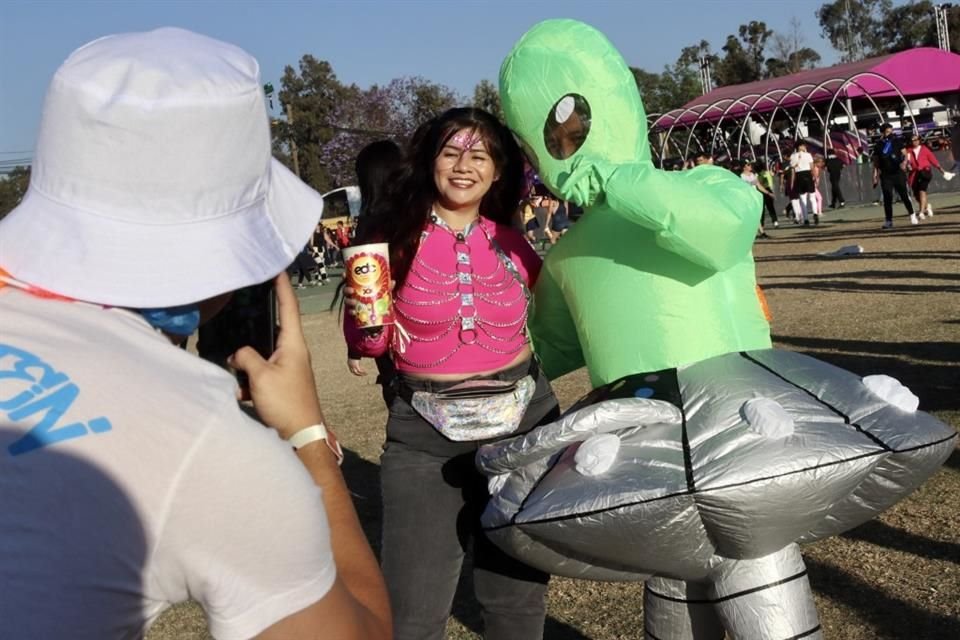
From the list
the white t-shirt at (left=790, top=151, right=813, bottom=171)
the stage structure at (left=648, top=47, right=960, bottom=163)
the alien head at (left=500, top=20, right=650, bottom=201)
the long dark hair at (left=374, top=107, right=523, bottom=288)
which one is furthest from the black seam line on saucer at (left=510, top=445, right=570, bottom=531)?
the stage structure at (left=648, top=47, right=960, bottom=163)

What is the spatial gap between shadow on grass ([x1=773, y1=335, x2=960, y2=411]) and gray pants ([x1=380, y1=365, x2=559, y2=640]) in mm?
3794

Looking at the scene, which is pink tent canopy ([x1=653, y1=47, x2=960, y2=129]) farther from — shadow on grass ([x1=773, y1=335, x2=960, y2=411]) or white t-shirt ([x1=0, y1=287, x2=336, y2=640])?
white t-shirt ([x1=0, y1=287, x2=336, y2=640])

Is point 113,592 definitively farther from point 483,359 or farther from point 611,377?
point 483,359

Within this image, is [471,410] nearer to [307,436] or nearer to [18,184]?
[18,184]

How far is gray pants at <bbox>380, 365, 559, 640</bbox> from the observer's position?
10.4 feet

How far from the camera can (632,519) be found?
2420 millimetres

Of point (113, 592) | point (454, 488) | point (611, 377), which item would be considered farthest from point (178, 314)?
point (454, 488)

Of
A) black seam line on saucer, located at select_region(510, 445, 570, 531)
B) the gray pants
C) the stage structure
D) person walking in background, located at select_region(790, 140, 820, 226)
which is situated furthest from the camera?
the stage structure

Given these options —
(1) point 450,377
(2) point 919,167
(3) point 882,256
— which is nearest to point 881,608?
(1) point 450,377

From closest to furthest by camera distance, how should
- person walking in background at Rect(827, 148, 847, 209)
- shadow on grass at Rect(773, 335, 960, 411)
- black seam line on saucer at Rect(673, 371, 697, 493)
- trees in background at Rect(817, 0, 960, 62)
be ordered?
black seam line on saucer at Rect(673, 371, 697, 493) → shadow on grass at Rect(773, 335, 960, 411) → person walking in background at Rect(827, 148, 847, 209) → trees in background at Rect(817, 0, 960, 62)

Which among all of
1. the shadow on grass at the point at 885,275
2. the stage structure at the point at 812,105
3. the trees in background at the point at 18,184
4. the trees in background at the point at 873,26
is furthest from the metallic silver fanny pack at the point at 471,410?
the trees in background at the point at 873,26

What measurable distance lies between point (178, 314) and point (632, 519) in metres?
1.44

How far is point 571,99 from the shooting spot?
2982 mm

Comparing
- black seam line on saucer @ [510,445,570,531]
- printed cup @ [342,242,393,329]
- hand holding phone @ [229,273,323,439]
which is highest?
hand holding phone @ [229,273,323,439]
